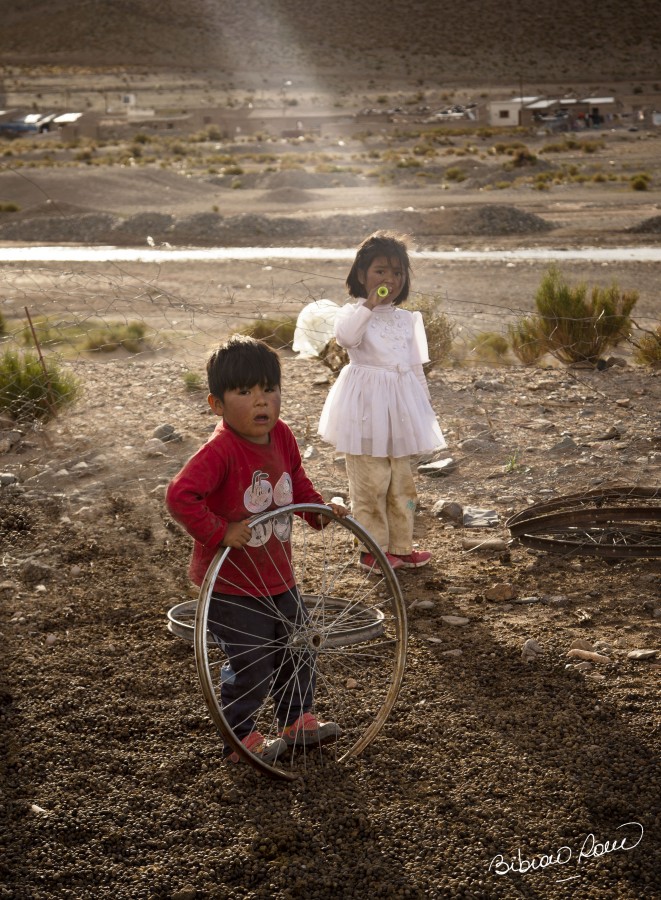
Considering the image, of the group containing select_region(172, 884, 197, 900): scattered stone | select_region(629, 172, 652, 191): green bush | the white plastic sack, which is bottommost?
select_region(629, 172, 652, 191): green bush

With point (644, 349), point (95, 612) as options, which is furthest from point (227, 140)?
point (95, 612)

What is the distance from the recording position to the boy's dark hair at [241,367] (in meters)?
3.30

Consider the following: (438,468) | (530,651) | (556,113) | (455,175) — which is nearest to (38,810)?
(530,651)

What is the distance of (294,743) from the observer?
11.3 ft

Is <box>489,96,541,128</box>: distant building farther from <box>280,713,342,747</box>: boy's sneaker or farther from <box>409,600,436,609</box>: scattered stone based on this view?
<box>280,713,342,747</box>: boy's sneaker

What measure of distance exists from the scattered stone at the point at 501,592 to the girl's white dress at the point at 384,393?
72 cm

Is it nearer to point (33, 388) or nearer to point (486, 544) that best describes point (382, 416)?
point (486, 544)

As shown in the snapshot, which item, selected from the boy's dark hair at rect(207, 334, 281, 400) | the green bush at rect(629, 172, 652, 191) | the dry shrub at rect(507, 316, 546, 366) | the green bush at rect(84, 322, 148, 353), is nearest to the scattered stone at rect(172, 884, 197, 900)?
the boy's dark hair at rect(207, 334, 281, 400)

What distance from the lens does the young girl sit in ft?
16.1

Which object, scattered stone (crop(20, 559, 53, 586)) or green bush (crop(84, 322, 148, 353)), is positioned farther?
green bush (crop(84, 322, 148, 353))

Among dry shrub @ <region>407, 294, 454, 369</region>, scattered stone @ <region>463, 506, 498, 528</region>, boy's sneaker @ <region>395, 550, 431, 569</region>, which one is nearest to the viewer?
boy's sneaker @ <region>395, 550, 431, 569</region>

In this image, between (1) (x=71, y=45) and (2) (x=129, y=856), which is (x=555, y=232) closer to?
(2) (x=129, y=856)

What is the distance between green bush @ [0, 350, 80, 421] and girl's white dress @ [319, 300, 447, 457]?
10.4 ft

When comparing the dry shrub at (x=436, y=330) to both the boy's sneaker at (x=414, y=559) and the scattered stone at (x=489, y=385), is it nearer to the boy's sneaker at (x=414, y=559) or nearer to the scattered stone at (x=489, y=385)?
the scattered stone at (x=489, y=385)
